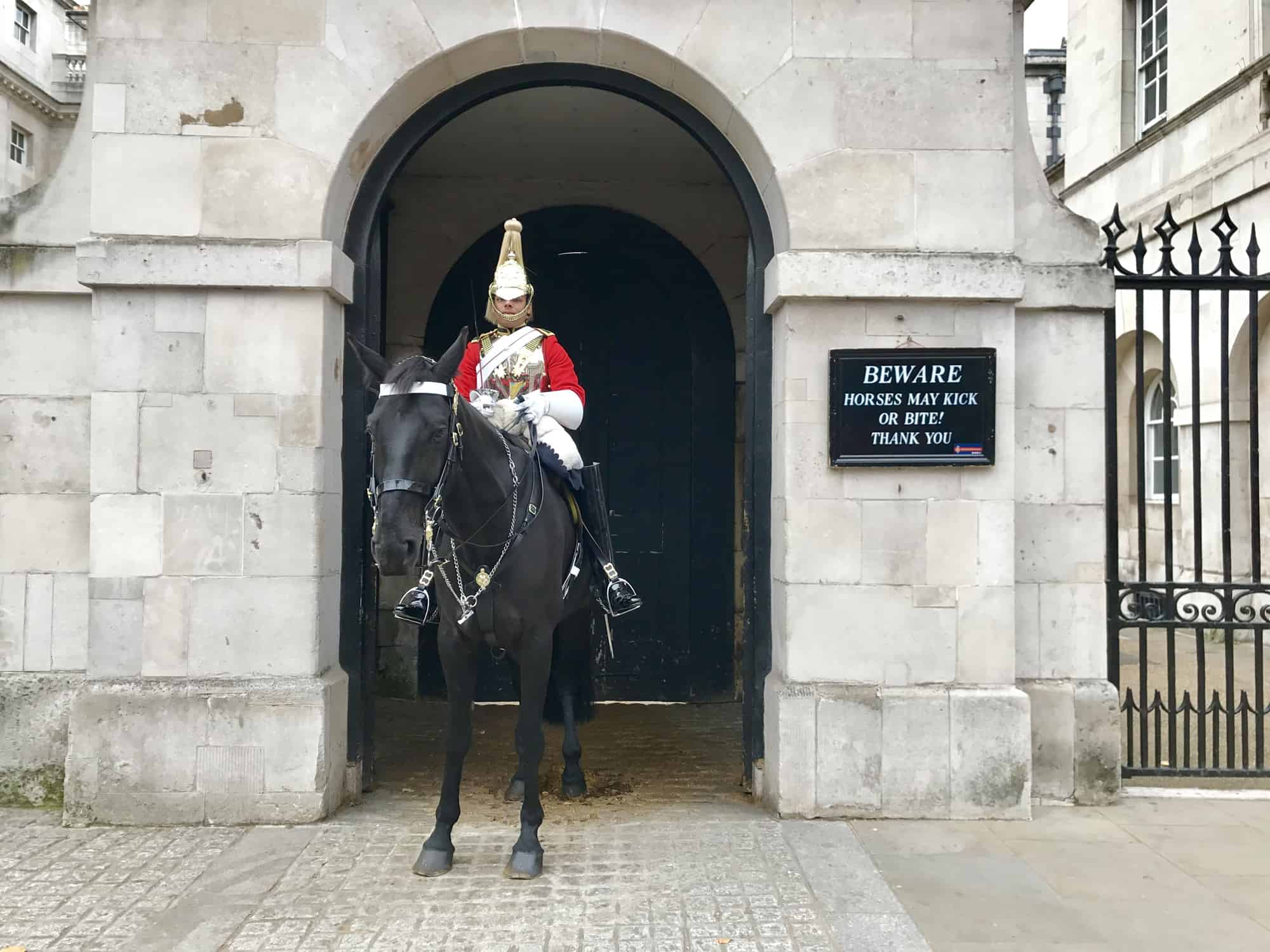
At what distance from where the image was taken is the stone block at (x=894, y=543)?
206 inches

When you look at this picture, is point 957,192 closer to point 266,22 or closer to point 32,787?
point 266,22

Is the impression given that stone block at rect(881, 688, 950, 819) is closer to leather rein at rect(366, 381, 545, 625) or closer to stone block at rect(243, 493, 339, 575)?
leather rein at rect(366, 381, 545, 625)

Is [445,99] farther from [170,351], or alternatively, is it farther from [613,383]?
[613,383]

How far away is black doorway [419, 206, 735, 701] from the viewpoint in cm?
845

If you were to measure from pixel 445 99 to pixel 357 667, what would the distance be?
3.50m

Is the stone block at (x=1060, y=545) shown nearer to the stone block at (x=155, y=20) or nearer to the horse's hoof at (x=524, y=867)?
the horse's hoof at (x=524, y=867)

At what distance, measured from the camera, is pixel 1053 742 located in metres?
5.39

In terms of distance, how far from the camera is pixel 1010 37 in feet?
17.5

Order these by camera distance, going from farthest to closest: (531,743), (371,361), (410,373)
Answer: (531,743), (371,361), (410,373)

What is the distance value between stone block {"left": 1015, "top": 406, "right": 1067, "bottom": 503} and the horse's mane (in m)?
3.53

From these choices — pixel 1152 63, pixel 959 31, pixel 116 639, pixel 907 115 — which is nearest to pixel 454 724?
pixel 116 639

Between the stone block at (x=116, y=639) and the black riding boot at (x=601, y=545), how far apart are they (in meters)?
2.53

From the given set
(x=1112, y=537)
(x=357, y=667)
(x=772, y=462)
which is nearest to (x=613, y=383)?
(x=772, y=462)

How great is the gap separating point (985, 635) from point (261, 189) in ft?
15.7
